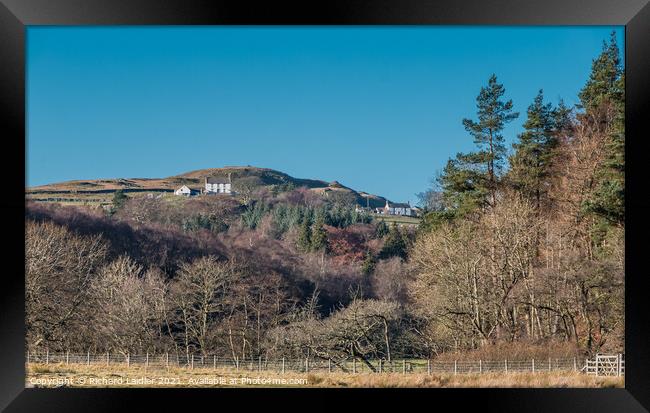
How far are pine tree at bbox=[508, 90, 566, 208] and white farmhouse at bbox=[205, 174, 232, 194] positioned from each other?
18.6 feet

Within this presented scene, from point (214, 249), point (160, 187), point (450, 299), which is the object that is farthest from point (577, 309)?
point (160, 187)

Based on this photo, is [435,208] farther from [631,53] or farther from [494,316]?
[631,53]

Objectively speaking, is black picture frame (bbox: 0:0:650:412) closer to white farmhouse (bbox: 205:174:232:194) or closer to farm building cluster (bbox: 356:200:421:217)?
farm building cluster (bbox: 356:200:421:217)

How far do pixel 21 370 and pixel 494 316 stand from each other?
697cm

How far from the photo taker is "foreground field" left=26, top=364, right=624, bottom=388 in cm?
812

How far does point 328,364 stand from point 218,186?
5.09m

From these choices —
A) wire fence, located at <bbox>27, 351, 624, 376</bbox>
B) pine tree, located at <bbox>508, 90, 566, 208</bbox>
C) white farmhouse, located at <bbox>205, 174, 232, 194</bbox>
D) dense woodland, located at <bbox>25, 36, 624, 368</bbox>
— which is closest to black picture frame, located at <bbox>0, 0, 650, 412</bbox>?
wire fence, located at <bbox>27, 351, 624, 376</bbox>

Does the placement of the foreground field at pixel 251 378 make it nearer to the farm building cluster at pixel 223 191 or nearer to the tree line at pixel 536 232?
the tree line at pixel 536 232

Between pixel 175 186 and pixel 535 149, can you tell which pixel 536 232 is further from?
pixel 175 186

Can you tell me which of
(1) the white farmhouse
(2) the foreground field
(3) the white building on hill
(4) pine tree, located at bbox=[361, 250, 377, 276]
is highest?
(1) the white farmhouse

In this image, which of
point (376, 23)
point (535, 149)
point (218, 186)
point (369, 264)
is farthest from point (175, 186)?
point (376, 23)

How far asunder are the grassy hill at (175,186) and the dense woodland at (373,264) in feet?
0.68

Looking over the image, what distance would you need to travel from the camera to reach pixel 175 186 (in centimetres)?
1344

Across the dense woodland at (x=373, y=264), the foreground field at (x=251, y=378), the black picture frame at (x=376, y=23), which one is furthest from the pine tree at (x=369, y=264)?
the black picture frame at (x=376, y=23)
